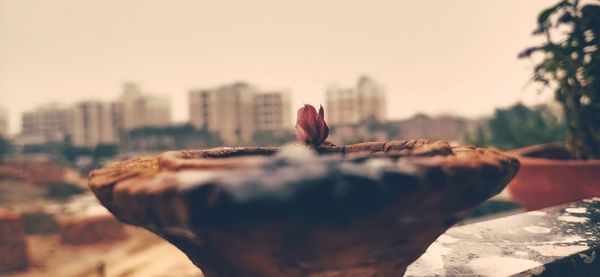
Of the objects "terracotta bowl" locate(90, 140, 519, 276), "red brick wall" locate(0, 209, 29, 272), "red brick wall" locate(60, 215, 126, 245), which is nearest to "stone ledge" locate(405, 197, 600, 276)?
"terracotta bowl" locate(90, 140, 519, 276)

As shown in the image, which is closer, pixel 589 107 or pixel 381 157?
pixel 381 157

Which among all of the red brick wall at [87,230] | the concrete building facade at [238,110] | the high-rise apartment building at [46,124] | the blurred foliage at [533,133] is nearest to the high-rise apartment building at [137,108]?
the concrete building facade at [238,110]

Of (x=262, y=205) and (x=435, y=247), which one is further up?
(x=262, y=205)

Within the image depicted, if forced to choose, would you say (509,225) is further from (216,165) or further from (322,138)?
(216,165)

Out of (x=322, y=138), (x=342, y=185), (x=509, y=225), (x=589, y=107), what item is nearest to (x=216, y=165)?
(x=342, y=185)

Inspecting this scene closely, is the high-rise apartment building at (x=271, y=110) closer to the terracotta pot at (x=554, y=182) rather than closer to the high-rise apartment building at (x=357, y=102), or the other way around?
the high-rise apartment building at (x=357, y=102)

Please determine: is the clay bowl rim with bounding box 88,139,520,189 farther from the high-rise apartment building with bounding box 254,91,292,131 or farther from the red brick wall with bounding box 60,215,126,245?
the high-rise apartment building with bounding box 254,91,292,131
